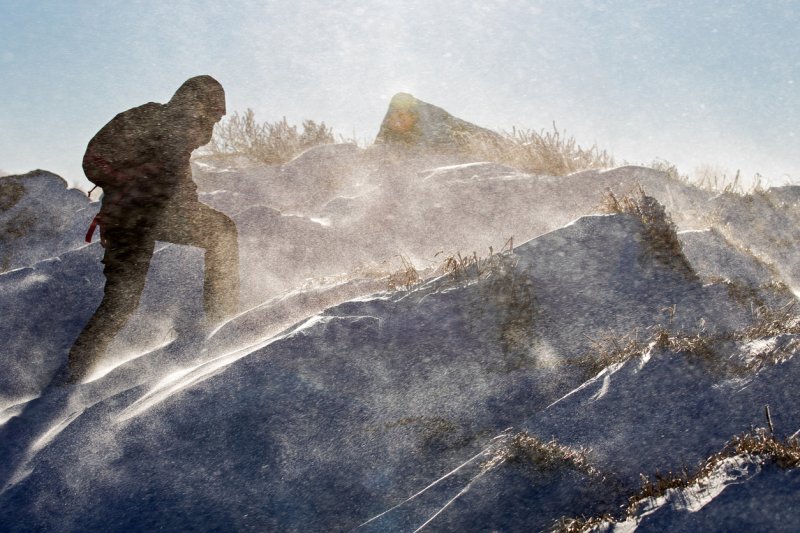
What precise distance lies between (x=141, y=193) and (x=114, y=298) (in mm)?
967

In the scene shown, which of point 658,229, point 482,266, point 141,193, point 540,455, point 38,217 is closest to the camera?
point 540,455

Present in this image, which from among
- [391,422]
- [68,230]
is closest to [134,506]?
[391,422]

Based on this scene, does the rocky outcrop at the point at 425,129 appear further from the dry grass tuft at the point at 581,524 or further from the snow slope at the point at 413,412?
the dry grass tuft at the point at 581,524

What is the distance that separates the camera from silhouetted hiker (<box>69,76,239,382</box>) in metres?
5.74

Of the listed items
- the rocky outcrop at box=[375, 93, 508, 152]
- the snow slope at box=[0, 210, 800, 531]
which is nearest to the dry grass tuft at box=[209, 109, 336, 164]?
the rocky outcrop at box=[375, 93, 508, 152]

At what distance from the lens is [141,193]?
5.82 meters

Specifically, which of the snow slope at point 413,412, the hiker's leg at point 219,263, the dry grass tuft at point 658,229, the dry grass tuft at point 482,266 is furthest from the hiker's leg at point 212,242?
the dry grass tuft at point 658,229

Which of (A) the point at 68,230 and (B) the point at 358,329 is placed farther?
(A) the point at 68,230

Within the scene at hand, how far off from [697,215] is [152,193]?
6.90m

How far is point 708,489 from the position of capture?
10.6ft

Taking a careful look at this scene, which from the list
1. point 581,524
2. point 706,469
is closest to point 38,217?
point 581,524

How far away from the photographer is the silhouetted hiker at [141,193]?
574 centimetres

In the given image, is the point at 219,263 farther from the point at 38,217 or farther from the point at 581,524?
the point at 38,217

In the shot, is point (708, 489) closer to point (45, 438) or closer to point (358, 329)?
point (358, 329)
